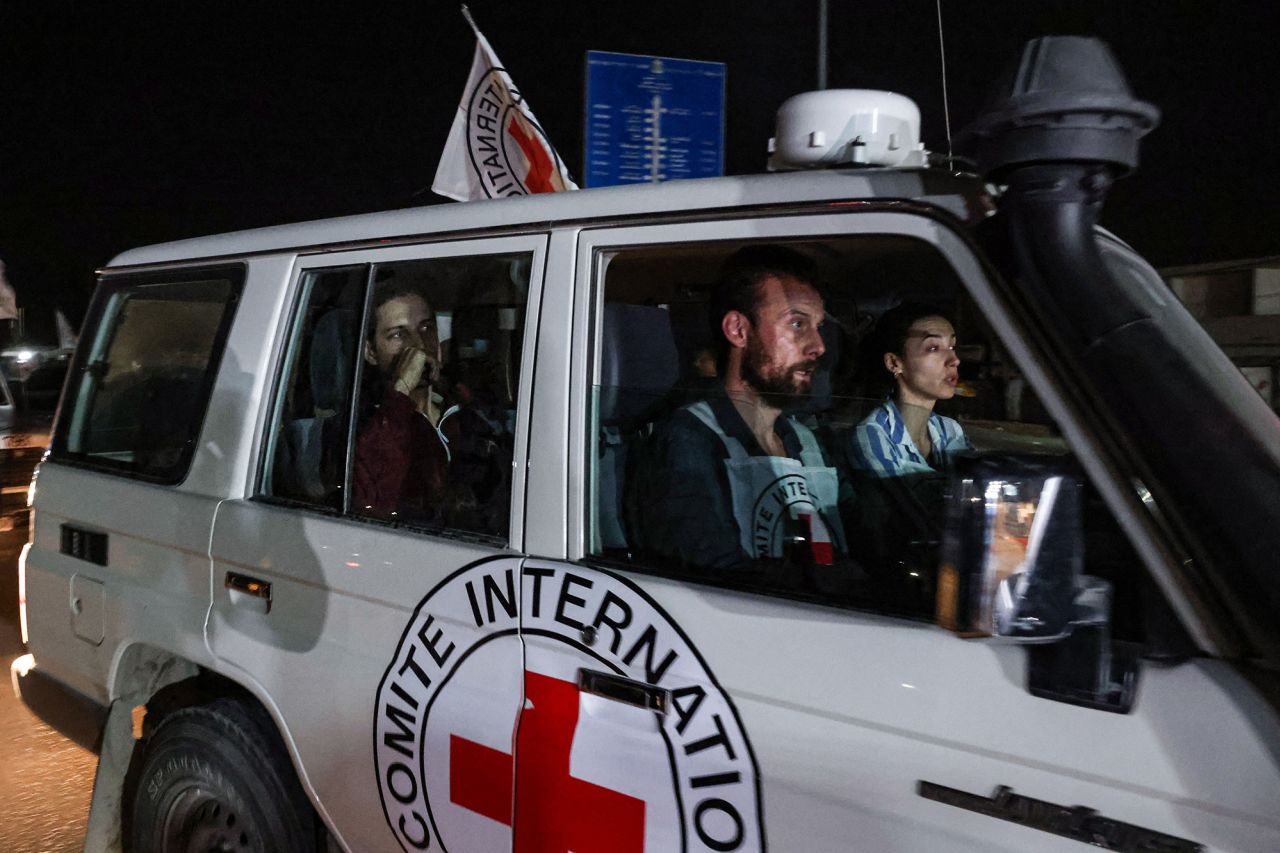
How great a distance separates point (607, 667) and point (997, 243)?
964 mm

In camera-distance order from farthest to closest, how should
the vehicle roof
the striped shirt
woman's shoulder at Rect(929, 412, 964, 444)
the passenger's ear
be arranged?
woman's shoulder at Rect(929, 412, 964, 444) → the passenger's ear → the striped shirt → the vehicle roof

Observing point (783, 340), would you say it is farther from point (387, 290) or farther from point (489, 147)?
point (489, 147)

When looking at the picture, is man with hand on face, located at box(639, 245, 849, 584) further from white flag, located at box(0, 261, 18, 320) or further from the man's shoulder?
white flag, located at box(0, 261, 18, 320)

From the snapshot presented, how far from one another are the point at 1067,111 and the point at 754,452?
0.88 m

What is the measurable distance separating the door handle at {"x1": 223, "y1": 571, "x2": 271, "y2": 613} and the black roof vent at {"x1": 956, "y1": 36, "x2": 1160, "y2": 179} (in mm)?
1886

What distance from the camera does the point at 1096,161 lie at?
4.61ft

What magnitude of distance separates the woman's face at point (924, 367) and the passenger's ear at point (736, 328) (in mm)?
431

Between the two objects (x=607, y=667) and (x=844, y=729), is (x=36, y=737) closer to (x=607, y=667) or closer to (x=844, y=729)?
(x=607, y=667)

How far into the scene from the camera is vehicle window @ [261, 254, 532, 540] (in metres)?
2.18

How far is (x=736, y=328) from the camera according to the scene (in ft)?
7.35

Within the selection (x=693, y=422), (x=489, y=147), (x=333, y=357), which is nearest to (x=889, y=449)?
(x=693, y=422)

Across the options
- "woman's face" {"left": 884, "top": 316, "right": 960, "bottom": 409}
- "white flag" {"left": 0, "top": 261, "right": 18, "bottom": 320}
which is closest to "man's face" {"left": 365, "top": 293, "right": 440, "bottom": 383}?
"woman's face" {"left": 884, "top": 316, "right": 960, "bottom": 409}

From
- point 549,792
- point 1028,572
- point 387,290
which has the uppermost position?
point 387,290

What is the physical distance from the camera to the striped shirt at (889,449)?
2008 mm
